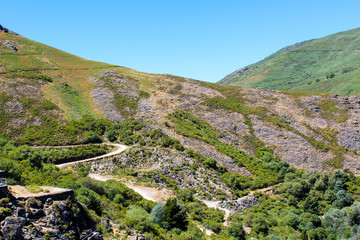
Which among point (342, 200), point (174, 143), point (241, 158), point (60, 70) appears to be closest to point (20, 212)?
point (174, 143)

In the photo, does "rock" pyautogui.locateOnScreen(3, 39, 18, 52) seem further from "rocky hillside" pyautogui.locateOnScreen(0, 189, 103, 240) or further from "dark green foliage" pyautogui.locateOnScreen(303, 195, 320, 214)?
"dark green foliage" pyautogui.locateOnScreen(303, 195, 320, 214)

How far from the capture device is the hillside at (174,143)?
97.6ft

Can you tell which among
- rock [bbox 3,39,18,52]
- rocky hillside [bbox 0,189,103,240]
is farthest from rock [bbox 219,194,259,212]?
rock [bbox 3,39,18,52]

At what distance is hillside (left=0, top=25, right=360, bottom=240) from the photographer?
29734mm

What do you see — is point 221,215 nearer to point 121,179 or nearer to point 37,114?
point 121,179

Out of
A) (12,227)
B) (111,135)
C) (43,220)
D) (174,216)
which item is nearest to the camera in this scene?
(12,227)

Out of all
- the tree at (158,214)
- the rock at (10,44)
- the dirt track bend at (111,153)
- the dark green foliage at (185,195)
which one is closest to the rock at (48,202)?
the tree at (158,214)

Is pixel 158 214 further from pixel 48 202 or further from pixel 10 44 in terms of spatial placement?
pixel 10 44

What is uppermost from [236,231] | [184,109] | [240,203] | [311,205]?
[184,109]

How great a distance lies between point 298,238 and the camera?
36.0m

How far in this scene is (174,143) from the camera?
53.8 meters

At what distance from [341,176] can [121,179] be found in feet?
151

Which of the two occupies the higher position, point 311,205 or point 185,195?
point 185,195

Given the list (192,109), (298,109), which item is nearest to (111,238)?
(192,109)
